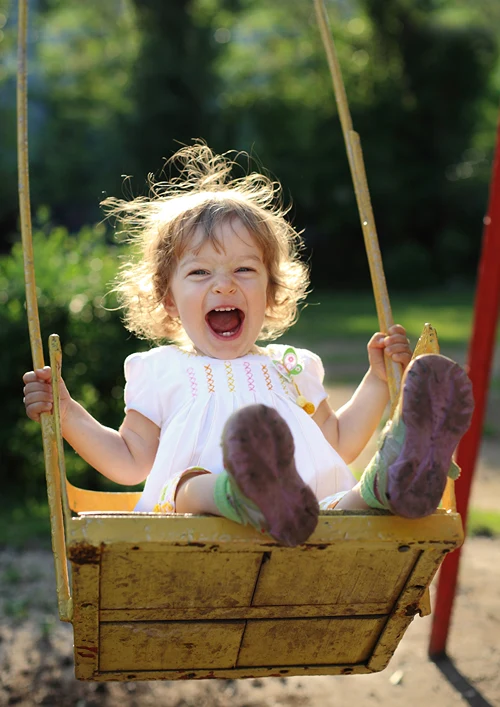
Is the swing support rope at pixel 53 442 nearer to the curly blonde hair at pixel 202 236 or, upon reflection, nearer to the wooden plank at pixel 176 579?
the wooden plank at pixel 176 579

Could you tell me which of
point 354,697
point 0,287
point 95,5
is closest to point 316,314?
point 0,287

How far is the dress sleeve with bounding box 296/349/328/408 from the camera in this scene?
9.42 feet

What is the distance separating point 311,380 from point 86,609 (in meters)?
1.11

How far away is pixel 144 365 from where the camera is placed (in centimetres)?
280

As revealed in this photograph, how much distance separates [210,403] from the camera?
2668 mm

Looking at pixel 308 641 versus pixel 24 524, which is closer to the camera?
pixel 308 641

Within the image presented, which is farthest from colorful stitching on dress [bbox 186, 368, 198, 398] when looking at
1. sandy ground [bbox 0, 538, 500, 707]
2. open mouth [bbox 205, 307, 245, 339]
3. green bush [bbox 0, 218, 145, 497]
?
green bush [bbox 0, 218, 145, 497]

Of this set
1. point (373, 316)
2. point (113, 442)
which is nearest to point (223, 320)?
point (113, 442)

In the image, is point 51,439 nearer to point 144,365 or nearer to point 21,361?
point 144,365

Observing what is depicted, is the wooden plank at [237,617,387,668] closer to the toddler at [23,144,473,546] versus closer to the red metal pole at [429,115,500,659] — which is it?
the toddler at [23,144,473,546]

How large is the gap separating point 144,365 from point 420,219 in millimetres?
20592

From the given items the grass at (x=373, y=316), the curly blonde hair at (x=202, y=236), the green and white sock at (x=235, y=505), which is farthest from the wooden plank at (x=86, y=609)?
the grass at (x=373, y=316)

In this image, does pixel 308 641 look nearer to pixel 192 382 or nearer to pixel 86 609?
pixel 86 609

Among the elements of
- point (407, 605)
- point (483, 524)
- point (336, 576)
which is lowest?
point (483, 524)
